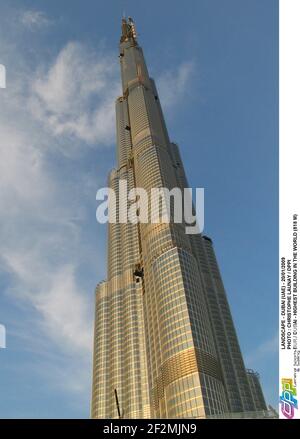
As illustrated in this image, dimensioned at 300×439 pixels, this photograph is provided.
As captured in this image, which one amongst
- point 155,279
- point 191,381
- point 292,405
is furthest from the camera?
point 155,279

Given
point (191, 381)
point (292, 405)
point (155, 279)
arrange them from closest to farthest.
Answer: point (292, 405), point (191, 381), point (155, 279)

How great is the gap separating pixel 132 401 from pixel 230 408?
54084mm

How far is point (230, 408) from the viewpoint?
16188cm

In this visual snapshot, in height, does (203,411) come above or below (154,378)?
below

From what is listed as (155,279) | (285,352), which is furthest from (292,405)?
(155,279)
